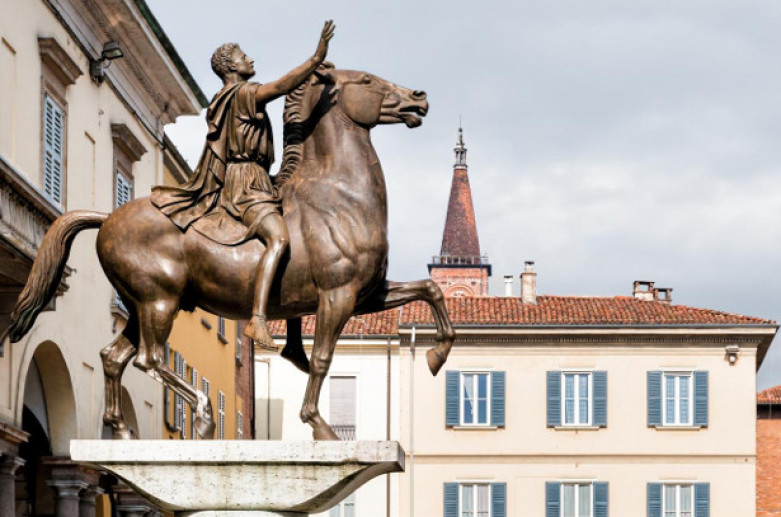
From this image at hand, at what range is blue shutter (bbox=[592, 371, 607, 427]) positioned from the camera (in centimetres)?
4616

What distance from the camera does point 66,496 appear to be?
24.4m

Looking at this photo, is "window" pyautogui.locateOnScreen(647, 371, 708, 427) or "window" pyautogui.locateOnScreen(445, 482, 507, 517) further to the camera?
"window" pyautogui.locateOnScreen(647, 371, 708, 427)

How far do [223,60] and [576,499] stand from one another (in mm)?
36962

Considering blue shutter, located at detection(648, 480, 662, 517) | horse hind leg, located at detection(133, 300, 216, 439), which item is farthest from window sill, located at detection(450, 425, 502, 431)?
horse hind leg, located at detection(133, 300, 216, 439)

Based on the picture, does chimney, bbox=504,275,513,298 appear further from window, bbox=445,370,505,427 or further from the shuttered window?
the shuttered window

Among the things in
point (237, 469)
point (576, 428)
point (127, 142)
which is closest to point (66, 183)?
point (127, 142)

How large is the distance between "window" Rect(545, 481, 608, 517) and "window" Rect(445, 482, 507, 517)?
4.02 feet

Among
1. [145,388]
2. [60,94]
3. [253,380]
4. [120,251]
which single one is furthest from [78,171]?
[253,380]

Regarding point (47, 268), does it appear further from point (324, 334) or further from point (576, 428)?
point (576, 428)

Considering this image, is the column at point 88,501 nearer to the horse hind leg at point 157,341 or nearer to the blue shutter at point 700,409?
the horse hind leg at point 157,341

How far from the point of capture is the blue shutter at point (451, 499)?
149 ft

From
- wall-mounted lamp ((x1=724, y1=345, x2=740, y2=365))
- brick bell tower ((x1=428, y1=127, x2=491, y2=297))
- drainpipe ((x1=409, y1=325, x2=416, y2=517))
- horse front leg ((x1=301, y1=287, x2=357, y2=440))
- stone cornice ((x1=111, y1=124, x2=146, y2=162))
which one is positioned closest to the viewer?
horse front leg ((x1=301, y1=287, x2=357, y2=440))

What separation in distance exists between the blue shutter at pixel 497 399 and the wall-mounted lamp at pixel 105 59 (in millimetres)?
21665

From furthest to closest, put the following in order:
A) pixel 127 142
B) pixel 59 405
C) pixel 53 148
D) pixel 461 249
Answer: pixel 461 249 → pixel 127 142 → pixel 59 405 → pixel 53 148
